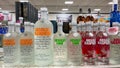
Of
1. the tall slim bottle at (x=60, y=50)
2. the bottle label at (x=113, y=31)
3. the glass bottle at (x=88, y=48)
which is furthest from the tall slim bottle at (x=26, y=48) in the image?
the bottle label at (x=113, y=31)

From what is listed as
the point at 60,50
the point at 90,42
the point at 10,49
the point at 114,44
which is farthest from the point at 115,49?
the point at 10,49

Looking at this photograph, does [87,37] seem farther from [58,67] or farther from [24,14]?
[24,14]

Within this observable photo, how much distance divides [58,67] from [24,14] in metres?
0.67

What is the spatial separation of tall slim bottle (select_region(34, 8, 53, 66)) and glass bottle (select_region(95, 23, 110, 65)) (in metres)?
0.26

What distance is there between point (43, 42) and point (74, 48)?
167 mm

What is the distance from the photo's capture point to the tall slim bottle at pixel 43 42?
3.44 ft

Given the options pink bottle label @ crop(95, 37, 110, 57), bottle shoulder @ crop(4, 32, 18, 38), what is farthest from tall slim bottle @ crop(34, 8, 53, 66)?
pink bottle label @ crop(95, 37, 110, 57)

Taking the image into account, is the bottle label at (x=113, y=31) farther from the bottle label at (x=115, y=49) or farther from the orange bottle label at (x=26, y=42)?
the orange bottle label at (x=26, y=42)

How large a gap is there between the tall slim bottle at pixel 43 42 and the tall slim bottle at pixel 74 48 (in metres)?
0.11

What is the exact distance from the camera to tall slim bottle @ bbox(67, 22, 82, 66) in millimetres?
1086

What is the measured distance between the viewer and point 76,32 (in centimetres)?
111

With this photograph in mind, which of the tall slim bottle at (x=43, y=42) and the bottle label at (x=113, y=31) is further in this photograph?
Answer: the bottle label at (x=113, y=31)

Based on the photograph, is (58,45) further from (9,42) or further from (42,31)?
(9,42)

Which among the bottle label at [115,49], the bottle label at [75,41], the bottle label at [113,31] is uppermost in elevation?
the bottle label at [113,31]
